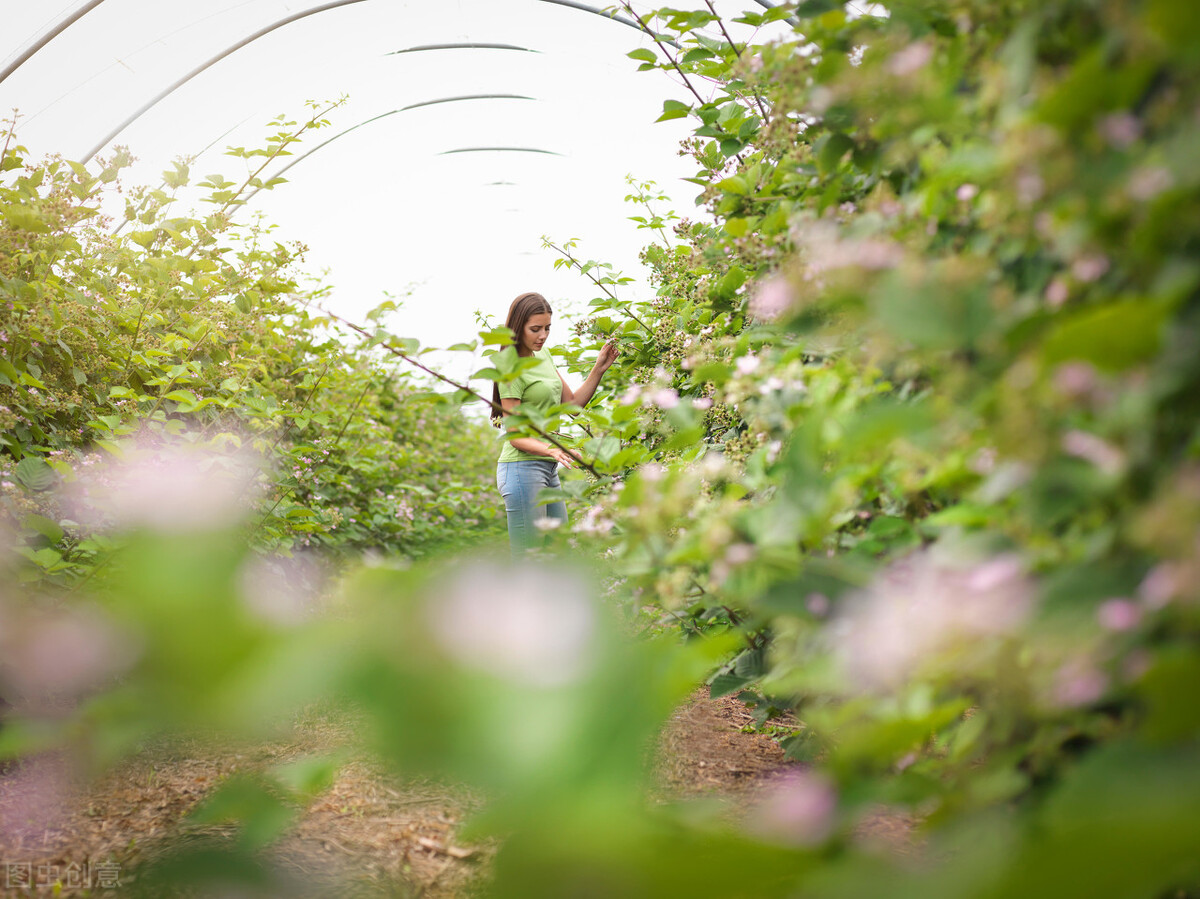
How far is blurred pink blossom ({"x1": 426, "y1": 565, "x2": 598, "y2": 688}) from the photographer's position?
0.27m

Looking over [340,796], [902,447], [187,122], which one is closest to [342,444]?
[340,796]

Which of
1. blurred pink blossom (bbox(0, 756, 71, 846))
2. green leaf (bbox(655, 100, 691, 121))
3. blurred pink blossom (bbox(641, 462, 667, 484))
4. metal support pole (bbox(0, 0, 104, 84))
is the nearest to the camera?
blurred pink blossom (bbox(641, 462, 667, 484))

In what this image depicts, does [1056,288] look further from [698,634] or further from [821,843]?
[698,634]

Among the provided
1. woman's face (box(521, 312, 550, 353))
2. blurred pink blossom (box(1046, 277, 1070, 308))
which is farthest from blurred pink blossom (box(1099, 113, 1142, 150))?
woman's face (box(521, 312, 550, 353))

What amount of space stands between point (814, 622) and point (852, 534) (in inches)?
14.5

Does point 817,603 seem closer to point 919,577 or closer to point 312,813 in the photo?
point 919,577

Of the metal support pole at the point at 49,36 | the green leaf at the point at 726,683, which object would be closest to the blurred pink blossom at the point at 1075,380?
the green leaf at the point at 726,683

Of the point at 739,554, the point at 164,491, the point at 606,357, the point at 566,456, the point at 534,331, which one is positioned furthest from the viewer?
the point at 534,331

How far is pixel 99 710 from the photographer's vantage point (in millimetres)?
311

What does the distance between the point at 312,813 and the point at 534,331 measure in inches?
102

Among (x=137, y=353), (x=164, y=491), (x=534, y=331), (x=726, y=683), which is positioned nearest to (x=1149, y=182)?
(x=164, y=491)

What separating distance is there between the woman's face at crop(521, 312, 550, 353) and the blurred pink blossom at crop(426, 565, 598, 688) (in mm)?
3546

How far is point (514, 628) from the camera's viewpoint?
0.28 m

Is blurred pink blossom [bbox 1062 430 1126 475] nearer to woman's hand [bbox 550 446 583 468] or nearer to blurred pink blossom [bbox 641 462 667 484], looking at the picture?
blurred pink blossom [bbox 641 462 667 484]
